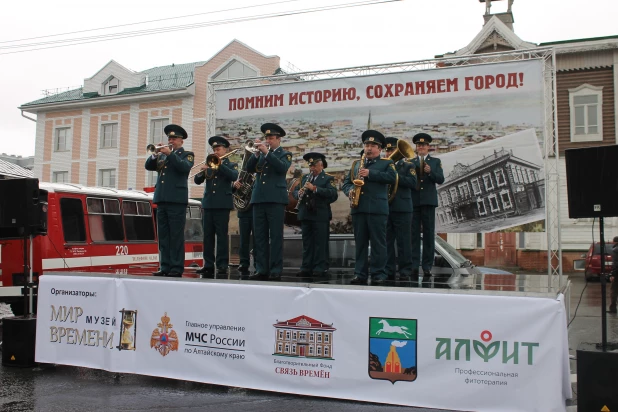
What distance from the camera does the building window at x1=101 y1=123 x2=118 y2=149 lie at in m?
30.9

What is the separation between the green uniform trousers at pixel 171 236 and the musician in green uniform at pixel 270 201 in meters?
0.99

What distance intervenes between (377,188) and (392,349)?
2.02 m

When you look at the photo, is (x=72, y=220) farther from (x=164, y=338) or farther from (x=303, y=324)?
(x=303, y=324)

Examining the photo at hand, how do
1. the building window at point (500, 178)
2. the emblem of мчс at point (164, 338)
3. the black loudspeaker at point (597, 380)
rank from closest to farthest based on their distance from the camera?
the black loudspeaker at point (597, 380)
the emblem of мчс at point (164, 338)
the building window at point (500, 178)

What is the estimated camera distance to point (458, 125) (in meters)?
9.56

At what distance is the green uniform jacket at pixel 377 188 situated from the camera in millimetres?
6484

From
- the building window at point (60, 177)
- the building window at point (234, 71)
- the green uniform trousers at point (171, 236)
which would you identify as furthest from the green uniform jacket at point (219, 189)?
the building window at point (60, 177)

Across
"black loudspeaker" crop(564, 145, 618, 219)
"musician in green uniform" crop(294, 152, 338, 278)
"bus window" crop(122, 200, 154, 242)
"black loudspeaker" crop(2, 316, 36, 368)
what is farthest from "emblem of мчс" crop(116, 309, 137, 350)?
"bus window" crop(122, 200, 154, 242)

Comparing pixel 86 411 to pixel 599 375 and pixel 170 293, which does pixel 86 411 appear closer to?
pixel 170 293

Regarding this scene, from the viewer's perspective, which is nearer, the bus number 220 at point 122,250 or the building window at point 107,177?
the bus number 220 at point 122,250

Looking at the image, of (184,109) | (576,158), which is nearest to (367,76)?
(576,158)

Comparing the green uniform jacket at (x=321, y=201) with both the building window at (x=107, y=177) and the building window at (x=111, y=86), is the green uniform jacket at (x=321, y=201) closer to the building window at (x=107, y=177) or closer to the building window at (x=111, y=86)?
the building window at (x=107, y=177)

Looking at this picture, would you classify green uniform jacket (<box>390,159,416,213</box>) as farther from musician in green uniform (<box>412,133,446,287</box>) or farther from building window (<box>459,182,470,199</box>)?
building window (<box>459,182,470,199</box>)

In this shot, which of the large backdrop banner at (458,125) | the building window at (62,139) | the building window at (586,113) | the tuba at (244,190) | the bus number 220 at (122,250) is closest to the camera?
the tuba at (244,190)
